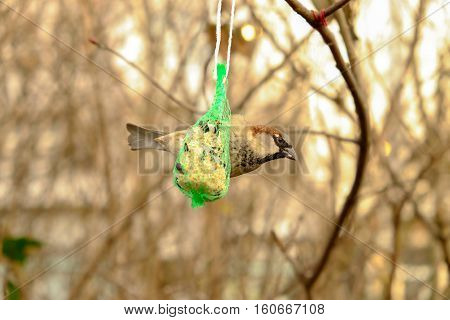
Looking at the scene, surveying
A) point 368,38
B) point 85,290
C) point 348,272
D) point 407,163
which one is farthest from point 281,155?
point 85,290

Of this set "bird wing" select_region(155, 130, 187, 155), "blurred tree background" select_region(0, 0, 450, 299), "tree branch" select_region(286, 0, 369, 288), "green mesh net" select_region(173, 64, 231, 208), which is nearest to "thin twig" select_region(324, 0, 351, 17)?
"tree branch" select_region(286, 0, 369, 288)

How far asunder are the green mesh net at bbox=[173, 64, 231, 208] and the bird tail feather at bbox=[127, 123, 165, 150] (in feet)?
0.43

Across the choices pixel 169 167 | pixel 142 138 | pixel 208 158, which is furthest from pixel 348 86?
pixel 169 167

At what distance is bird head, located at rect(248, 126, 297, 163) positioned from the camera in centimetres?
111

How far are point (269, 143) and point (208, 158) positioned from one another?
145 millimetres

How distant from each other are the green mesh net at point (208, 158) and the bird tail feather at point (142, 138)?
13cm

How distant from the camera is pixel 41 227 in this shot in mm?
2730

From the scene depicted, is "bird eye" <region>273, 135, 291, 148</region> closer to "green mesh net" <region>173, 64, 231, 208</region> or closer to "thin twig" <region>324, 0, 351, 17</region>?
"green mesh net" <region>173, 64, 231, 208</region>

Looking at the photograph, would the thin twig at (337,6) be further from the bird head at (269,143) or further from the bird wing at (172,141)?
the bird wing at (172,141)

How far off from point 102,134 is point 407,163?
1223 millimetres

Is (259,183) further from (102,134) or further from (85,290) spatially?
(85,290)

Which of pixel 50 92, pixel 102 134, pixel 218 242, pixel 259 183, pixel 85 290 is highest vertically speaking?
pixel 50 92

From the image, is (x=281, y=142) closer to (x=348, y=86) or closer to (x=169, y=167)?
(x=348, y=86)

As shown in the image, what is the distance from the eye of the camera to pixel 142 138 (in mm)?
1221
